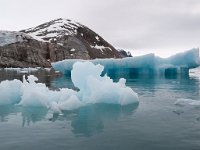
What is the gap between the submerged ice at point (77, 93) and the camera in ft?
49.8

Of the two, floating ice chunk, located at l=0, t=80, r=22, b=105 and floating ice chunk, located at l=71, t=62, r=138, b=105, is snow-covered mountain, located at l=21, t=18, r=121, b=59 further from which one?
floating ice chunk, located at l=71, t=62, r=138, b=105

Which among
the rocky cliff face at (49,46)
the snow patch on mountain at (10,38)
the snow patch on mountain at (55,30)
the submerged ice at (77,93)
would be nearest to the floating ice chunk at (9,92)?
the submerged ice at (77,93)

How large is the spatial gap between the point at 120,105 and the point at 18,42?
8913 cm

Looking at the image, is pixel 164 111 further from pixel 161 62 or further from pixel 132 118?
pixel 161 62

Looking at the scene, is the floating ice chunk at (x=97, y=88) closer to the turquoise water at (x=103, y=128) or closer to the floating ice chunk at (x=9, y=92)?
the turquoise water at (x=103, y=128)

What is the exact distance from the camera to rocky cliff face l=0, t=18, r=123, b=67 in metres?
97.1

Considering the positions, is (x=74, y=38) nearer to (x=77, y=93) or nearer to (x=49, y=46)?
(x=49, y=46)

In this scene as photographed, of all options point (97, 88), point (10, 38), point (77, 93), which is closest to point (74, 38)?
point (10, 38)

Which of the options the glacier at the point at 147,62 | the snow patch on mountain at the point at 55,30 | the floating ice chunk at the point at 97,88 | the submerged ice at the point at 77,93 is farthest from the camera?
the snow patch on mountain at the point at 55,30

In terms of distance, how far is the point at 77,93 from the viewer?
16578 millimetres

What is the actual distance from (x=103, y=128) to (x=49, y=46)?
3916 inches

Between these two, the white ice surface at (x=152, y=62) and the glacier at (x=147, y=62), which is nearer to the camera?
the white ice surface at (x=152, y=62)

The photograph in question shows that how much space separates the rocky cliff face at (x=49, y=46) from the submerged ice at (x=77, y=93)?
255 ft

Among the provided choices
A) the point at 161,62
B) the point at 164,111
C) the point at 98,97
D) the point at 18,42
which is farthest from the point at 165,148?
the point at 18,42
